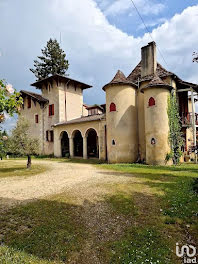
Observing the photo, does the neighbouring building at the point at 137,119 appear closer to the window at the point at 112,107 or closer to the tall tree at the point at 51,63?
the window at the point at 112,107

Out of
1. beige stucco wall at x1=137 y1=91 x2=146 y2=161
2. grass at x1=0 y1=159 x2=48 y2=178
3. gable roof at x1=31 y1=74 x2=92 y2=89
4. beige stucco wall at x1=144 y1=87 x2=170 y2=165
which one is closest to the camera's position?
grass at x1=0 y1=159 x2=48 y2=178

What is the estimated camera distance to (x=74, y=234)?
186 inches

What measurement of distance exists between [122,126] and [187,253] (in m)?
13.7

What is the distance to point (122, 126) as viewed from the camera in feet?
57.1

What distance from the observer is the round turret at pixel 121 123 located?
1728 centimetres

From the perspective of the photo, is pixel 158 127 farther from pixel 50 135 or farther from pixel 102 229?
pixel 50 135

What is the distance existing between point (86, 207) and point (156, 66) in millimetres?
17796

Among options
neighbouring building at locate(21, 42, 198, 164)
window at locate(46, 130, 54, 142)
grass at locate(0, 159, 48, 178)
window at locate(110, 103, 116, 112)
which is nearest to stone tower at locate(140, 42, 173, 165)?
neighbouring building at locate(21, 42, 198, 164)

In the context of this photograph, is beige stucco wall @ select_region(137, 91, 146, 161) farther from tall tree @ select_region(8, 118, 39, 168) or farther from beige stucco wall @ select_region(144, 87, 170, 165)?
tall tree @ select_region(8, 118, 39, 168)

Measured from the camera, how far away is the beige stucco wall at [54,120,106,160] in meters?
19.2

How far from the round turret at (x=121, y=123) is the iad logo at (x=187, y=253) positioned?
42.4ft

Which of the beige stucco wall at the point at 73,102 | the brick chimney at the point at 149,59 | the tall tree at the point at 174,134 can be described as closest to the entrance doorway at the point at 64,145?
the beige stucco wall at the point at 73,102

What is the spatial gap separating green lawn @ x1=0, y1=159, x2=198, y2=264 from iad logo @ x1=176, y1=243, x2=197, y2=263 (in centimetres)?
15

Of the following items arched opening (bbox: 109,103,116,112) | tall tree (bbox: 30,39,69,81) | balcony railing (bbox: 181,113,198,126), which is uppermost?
tall tree (bbox: 30,39,69,81)
